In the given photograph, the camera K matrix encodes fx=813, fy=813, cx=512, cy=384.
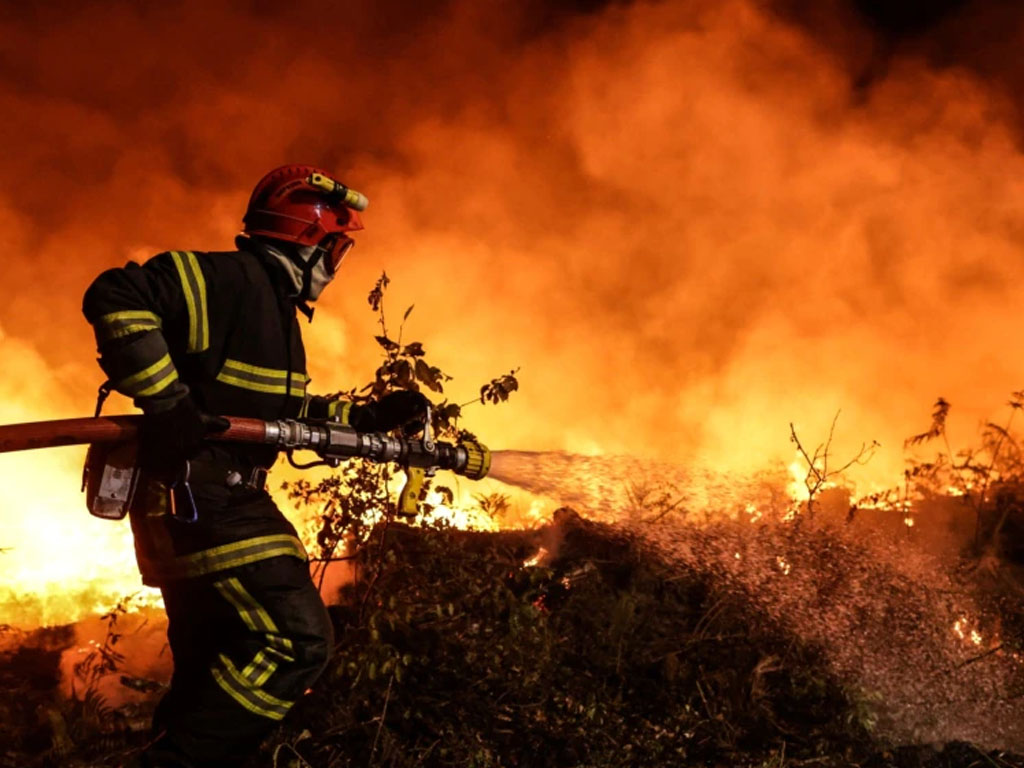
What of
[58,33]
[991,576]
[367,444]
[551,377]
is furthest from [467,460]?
[58,33]

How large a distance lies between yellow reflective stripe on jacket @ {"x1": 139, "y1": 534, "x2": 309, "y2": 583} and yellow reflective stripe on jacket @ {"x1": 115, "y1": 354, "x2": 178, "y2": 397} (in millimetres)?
584

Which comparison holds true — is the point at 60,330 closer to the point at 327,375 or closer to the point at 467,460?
the point at 327,375

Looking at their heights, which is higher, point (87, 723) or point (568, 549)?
point (568, 549)

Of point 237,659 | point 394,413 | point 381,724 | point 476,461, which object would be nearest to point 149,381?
point 237,659

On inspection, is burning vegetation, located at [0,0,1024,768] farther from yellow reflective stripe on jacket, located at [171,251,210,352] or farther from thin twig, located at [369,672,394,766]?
yellow reflective stripe on jacket, located at [171,251,210,352]

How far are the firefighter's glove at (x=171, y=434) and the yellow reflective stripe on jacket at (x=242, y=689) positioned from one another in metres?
0.69

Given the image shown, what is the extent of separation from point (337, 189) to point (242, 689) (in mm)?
1857

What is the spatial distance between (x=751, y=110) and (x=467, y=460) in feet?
23.8

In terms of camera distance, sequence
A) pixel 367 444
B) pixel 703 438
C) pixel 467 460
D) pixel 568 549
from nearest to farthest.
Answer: pixel 367 444
pixel 467 460
pixel 568 549
pixel 703 438

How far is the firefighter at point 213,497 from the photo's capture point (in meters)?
2.55

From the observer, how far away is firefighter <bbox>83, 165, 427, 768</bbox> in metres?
2.55

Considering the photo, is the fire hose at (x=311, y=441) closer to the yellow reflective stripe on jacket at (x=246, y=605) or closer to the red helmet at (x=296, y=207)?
the yellow reflective stripe on jacket at (x=246, y=605)

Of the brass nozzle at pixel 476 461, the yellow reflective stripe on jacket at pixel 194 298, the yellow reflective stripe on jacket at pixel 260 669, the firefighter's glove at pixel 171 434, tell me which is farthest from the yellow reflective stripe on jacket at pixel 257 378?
the yellow reflective stripe on jacket at pixel 260 669

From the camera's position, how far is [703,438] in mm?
8367
